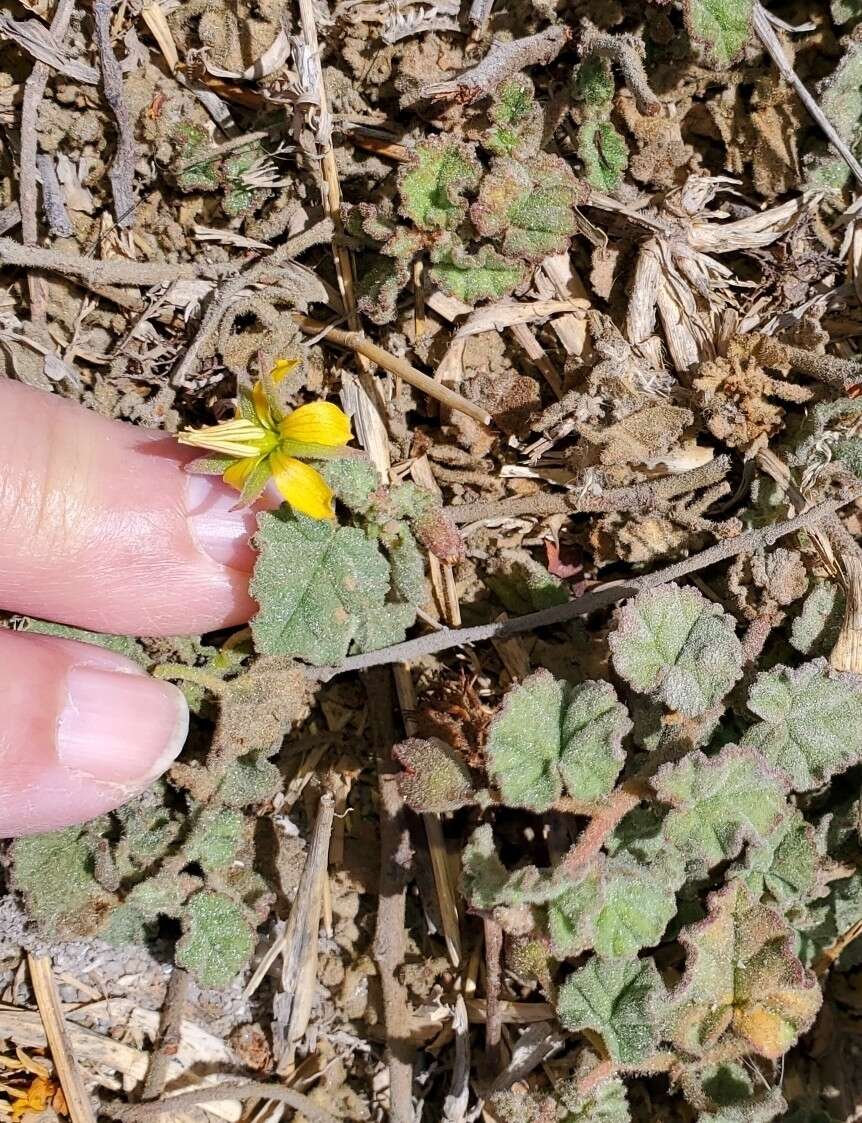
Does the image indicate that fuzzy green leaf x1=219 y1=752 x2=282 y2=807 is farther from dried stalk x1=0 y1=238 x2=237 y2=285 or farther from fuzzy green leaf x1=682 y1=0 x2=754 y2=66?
fuzzy green leaf x1=682 y1=0 x2=754 y2=66

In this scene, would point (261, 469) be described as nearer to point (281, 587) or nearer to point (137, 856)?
point (281, 587)

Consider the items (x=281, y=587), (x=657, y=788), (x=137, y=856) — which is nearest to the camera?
(x=657, y=788)

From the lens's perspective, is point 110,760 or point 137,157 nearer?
point 110,760

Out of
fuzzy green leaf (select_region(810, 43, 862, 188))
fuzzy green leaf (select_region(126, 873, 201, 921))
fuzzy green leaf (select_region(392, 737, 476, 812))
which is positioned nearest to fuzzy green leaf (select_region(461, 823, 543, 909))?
fuzzy green leaf (select_region(392, 737, 476, 812))

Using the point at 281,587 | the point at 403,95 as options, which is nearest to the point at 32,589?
the point at 281,587

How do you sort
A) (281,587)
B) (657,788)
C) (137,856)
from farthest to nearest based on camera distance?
(137,856), (281,587), (657,788)

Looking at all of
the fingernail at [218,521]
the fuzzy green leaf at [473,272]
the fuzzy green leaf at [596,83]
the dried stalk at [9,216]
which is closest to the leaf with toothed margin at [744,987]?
the fingernail at [218,521]
